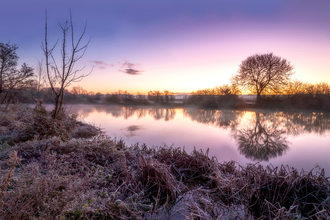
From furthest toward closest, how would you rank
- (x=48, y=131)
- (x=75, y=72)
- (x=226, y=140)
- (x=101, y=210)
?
(x=226, y=140)
(x=75, y=72)
(x=48, y=131)
(x=101, y=210)

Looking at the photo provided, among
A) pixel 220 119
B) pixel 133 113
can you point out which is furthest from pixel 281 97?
pixel 133 113

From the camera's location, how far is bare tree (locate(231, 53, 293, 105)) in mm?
15531

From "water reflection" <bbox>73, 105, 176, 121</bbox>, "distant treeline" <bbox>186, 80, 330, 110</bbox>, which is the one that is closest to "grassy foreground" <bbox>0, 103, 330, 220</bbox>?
"water reflection" <bbox>73, 105, 176, 121</bbox>

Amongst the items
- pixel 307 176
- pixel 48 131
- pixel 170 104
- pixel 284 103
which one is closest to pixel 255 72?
pixel 284 103

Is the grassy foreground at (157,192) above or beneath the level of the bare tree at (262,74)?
beneath

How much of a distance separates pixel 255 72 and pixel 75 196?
1876 cm

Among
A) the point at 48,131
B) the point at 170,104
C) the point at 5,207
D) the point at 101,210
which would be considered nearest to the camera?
the point at 5,207

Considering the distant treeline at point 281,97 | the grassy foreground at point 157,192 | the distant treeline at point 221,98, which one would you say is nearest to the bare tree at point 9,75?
the distant treeline at point 221,98

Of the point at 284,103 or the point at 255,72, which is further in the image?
the point at 255,72

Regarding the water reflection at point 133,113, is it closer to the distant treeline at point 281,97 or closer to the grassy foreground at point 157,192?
the distant treeline at point 281,97

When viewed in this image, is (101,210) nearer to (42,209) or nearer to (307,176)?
(42,209)

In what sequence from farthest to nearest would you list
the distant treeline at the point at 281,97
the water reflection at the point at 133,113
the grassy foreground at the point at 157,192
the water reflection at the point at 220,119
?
the distant treeline at the point at 281,97 < the water reflection at the point at 133,113 < the water reflection at the point at 220,119 < the grassy foreground at the point at 157,192

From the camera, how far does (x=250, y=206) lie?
1.69 m

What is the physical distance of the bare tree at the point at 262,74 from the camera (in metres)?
15.5
